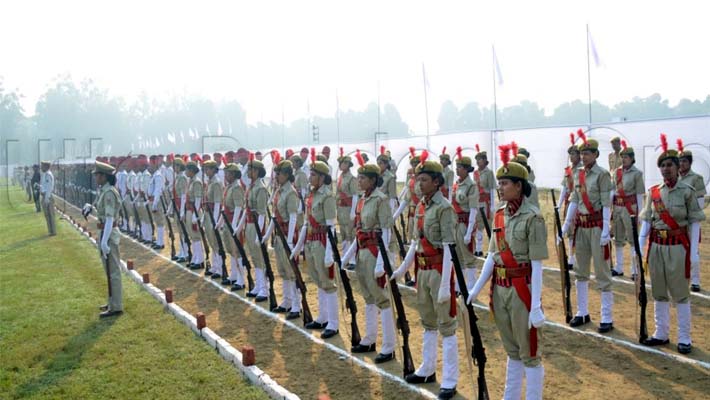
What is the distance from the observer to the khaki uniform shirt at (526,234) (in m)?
5.01

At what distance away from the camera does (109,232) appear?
988 cm

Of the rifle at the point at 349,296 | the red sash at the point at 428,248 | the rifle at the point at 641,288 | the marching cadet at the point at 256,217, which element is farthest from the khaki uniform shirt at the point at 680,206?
the marching cadet at the point at 256,217

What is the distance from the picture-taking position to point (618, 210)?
1132 cm

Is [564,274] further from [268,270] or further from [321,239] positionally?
[268,270]

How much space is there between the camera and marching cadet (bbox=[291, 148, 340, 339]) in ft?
27.7

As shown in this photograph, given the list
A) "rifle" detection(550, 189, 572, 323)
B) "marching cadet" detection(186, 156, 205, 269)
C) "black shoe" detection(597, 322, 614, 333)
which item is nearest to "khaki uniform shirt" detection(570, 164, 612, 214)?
"rifle" detection(550, 189, 572, 323)

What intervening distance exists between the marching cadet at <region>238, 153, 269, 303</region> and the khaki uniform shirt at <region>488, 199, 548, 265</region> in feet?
19.7

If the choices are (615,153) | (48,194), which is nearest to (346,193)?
(615,153)

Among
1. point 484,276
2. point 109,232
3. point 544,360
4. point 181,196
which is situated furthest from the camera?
point 181,196

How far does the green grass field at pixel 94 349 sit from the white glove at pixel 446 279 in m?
2.27

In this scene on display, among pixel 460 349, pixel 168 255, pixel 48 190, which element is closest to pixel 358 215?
pixel 460 349

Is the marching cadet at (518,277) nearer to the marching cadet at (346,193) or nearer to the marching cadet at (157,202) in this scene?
the marching cadet at (346,193)

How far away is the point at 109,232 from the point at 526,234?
737cm

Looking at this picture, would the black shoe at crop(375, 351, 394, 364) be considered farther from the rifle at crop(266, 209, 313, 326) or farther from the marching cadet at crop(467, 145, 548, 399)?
the marching cadet at crop(467, 145, 548, 399)
